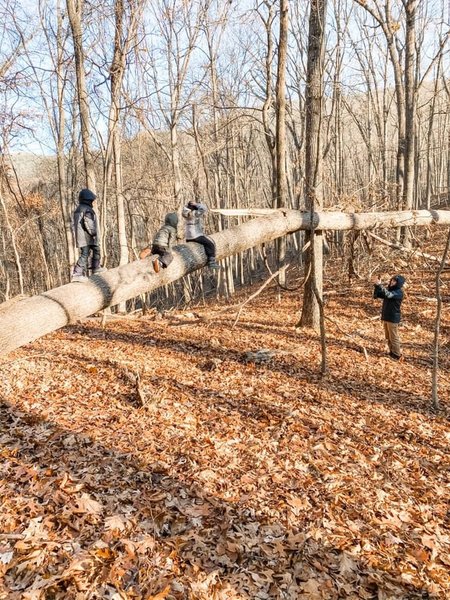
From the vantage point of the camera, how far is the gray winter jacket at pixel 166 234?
430 cm

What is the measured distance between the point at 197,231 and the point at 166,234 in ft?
2.61

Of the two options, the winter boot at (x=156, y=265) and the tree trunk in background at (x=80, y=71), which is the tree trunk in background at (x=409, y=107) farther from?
the winter boot at (x=156, y=265)

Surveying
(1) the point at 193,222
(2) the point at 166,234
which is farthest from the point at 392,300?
(2) the point at 166,234

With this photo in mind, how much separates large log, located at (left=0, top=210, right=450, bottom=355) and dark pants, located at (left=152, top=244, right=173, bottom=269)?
0.31 feet

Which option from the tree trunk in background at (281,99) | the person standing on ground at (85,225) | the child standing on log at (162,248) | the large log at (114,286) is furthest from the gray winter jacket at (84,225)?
the tree trunk in background at (281,99)

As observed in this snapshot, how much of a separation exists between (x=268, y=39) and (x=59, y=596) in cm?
1368

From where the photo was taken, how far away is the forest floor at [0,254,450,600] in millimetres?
3135

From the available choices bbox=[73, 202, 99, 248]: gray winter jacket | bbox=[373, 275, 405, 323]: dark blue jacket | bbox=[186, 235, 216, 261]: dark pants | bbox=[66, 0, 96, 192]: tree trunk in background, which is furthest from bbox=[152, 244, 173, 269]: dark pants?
bbox=[66, 0, 96, 192]: tree trunk in background

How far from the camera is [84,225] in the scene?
5.62 m

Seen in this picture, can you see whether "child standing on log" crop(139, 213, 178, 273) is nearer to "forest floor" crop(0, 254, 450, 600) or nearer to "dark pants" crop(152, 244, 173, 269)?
"dark pants" crop(152, 244, 173, 269)

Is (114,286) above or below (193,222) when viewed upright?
below

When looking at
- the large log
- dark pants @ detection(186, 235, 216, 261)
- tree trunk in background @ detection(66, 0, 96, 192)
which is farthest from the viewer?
tree trunk in background @ detection(66, 0, 96, 192)

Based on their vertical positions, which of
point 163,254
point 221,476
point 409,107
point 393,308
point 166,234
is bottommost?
point 221,476

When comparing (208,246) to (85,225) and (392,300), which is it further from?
(392,300)
